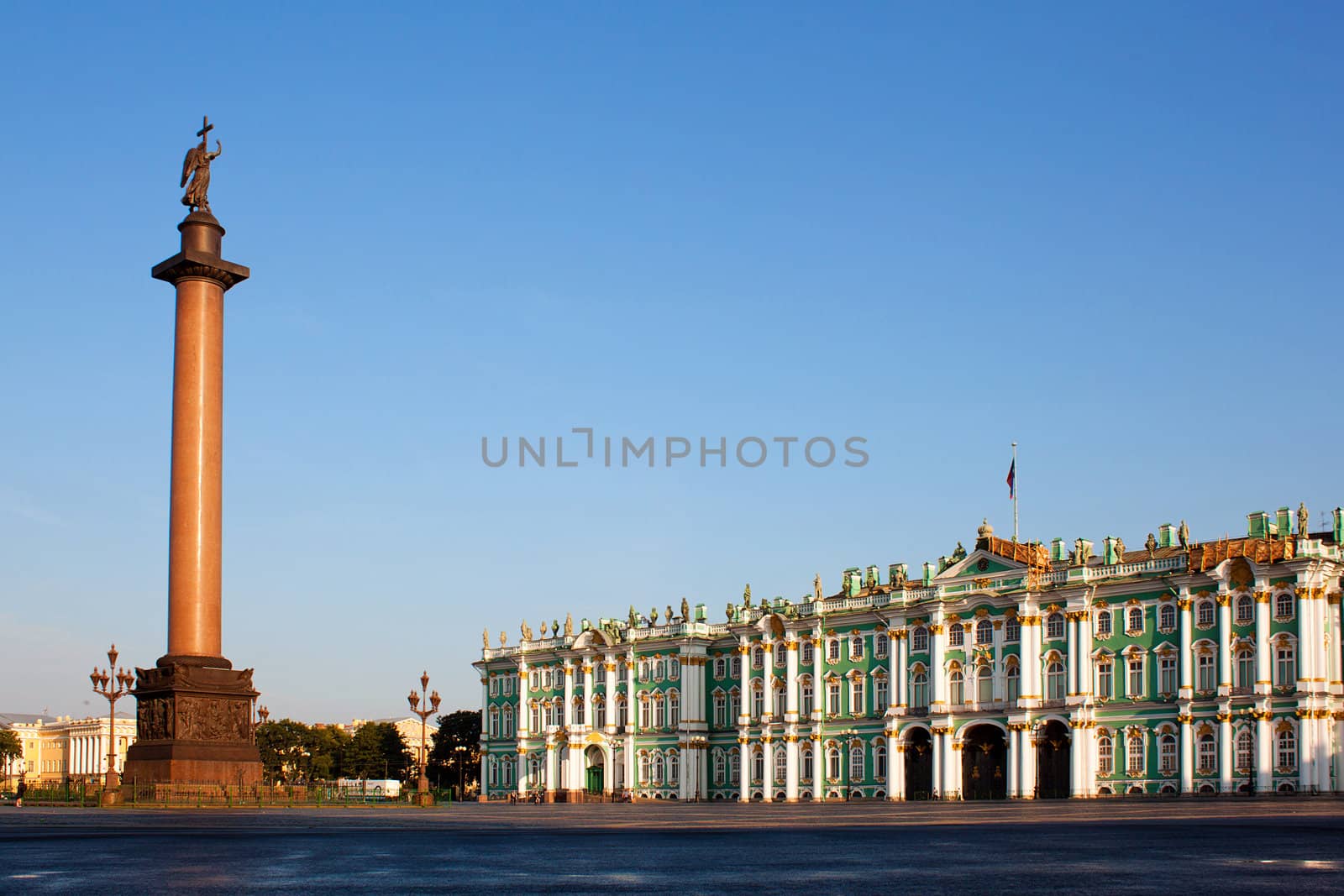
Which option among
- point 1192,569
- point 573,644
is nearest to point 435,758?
point 573,644

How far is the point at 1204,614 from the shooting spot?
76938 millimetres

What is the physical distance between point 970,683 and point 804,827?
52674 mm

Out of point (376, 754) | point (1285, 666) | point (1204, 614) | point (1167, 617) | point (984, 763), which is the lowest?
point (376, 754)

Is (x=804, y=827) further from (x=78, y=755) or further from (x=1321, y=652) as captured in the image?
(x=78, y=755)

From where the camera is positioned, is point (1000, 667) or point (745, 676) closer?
point (1000, 667)

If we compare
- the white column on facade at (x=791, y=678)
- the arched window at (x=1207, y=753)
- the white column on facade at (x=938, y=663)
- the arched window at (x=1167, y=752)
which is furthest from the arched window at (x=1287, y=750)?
the white column on facade at (x=791, y=678)

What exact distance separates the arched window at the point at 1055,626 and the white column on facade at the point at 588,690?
1518 inches

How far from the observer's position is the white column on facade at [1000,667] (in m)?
85.2

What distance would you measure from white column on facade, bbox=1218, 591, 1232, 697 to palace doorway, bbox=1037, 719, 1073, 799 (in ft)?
30.0

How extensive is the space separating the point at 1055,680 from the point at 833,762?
17.1 m

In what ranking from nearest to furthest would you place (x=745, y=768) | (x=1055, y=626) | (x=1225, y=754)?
(x=1225, y=754) → (x=1055, y=626) → (x=745, y=768)

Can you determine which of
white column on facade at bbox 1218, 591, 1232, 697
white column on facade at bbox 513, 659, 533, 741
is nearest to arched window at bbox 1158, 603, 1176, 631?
white column on facade at bbox 1218, 591, 1232, 697

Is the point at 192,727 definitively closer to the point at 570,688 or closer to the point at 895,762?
the point at 895,762

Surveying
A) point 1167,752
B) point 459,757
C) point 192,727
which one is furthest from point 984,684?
point 459,757
